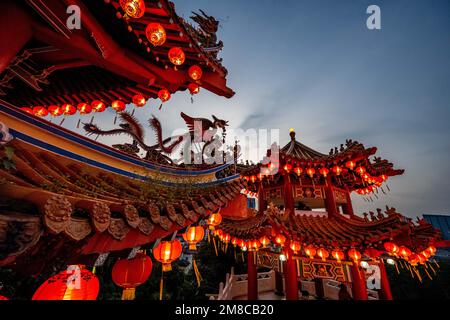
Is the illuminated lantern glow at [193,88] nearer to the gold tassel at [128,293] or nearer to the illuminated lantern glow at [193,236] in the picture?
the illuminated lantern glow at [193,236]

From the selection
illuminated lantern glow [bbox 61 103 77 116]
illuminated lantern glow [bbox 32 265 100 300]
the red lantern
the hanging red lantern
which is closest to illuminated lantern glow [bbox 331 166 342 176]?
the hanging red lantern

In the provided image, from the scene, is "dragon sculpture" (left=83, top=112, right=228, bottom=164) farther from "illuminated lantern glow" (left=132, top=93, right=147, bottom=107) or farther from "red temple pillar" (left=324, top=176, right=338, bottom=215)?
"red temple pillar" (left=324, top=176, right=338, bottom=215)

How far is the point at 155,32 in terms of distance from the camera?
352 centimetres

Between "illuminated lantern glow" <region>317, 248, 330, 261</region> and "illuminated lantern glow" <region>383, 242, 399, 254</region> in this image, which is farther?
"illuminated lantern glow" <region>317, 248, 330, 261</region>

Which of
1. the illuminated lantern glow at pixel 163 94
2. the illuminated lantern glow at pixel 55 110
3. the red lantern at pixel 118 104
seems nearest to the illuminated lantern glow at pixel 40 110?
the illuminated lantern glow at pixel 55 110

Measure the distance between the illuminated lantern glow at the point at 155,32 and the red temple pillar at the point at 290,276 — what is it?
669 cm

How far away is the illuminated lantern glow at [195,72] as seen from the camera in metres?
4.73

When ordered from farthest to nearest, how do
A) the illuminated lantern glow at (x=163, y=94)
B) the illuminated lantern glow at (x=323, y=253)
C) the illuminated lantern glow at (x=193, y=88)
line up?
the illuminated lantern glow at (x=163, y=94) → the illuminated lantern glow at (x=193, y=88) → the illuminated lantern glow at (x=323, y=253)

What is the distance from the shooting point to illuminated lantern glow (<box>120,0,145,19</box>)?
9.77ft

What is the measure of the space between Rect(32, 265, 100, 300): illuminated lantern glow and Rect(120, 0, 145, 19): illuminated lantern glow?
420 centimetres

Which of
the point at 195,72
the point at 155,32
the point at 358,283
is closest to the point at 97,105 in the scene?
the point at 195,72

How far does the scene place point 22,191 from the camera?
1436 mm
